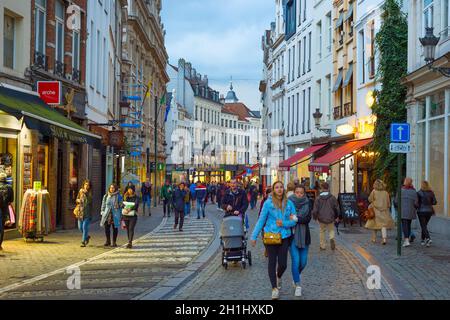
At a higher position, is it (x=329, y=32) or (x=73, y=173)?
(x=329, y=32)

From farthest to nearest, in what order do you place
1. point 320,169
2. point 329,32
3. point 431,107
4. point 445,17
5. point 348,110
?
point 329,32
point 348,110
point 320,169
point 431,107
point 445,17

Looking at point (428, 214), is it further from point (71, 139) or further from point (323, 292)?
point (71, 139)

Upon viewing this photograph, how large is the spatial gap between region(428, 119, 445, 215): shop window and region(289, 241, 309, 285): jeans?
12023 mm

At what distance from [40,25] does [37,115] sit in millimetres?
6053

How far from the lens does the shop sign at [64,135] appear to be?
686 inches

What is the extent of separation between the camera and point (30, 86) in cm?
2030

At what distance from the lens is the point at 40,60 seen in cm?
2144

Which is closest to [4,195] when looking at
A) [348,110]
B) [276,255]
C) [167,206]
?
[276,255]

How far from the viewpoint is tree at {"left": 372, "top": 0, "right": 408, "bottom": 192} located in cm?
2570

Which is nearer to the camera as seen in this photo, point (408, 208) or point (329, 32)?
point (408, 208)

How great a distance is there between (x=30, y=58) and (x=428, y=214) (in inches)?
456

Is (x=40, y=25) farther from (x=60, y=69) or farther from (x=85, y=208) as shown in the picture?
(x=85, y=208)
